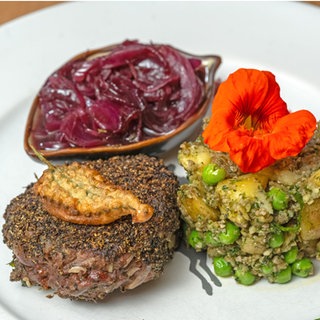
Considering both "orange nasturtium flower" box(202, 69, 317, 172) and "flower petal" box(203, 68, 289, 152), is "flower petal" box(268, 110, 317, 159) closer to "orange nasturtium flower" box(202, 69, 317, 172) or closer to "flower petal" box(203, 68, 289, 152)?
"orange nasturtium flower" box(202, 69, 317, 172)

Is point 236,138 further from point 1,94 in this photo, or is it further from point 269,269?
point 1,94

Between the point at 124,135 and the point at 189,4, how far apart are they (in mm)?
2218

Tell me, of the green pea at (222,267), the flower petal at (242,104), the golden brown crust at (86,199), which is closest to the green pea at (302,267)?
the green pea at (222,267)

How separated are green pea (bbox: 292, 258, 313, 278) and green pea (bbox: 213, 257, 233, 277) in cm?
42

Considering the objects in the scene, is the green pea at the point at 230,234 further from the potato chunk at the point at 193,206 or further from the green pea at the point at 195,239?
the green pea at the point at 195,239

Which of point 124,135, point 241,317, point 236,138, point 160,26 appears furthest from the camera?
point 160,26

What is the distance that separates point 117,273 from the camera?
387 cm

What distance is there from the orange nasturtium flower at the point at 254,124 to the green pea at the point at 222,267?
28.8 inches

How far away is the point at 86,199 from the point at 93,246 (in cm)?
30

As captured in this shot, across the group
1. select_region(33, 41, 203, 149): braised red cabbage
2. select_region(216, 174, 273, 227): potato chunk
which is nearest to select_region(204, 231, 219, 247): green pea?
select_region(216, 174, 273, 227): potato chunk

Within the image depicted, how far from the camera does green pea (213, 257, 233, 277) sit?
4250 millimetres

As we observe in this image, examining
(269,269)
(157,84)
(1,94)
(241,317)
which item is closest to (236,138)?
(269,269)

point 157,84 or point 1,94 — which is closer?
point 157,84

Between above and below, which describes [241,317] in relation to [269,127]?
below
